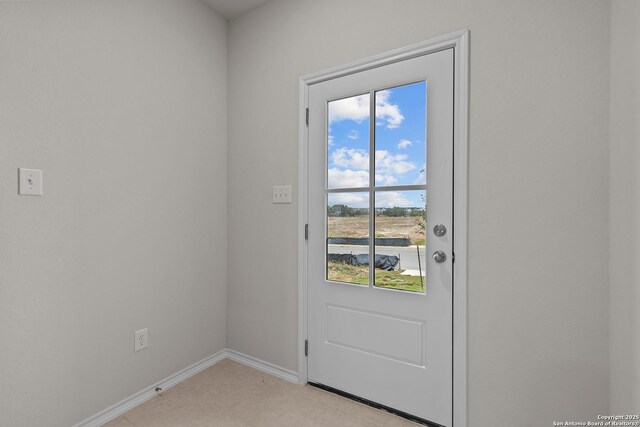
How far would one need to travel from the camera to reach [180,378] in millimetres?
2074

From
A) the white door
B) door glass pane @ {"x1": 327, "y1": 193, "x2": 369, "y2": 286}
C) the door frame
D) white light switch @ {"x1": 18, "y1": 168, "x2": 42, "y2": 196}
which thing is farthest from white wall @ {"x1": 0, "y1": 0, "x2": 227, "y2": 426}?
the door frame

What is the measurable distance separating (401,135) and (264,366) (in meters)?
1.80

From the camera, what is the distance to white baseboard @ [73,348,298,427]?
1.66 meters

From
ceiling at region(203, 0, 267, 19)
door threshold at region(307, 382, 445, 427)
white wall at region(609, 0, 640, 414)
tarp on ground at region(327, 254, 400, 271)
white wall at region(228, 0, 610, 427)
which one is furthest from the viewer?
ceiling at region(203, 0, 267, 19)

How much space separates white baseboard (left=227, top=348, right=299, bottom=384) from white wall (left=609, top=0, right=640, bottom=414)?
1629 millimetres

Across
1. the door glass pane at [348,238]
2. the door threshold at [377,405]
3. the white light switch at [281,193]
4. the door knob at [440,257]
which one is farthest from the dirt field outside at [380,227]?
the door threshold at [377,405]

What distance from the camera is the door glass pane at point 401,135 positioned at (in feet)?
5.44

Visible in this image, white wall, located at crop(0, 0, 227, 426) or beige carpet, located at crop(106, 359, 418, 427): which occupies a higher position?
white wall, located at crop(0, 0, 227, 426)

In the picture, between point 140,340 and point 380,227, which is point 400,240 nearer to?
point 380,227

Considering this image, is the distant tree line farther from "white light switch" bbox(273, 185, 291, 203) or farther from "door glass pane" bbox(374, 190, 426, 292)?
"white light switch" bbox(273, 185, 291, 203)

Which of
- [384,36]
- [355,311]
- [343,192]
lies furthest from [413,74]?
→ [355,311]

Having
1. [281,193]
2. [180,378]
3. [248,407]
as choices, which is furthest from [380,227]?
[180,378]

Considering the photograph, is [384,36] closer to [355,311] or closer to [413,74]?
[413,74]

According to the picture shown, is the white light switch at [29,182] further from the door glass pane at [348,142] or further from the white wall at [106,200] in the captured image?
the door glass pane at [348,142]
